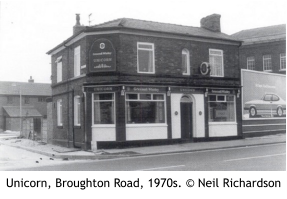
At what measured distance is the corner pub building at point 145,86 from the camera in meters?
17.1

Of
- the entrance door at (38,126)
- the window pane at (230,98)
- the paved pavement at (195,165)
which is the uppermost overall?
the window pane at (230,98)

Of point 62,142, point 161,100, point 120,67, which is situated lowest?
point 62,142

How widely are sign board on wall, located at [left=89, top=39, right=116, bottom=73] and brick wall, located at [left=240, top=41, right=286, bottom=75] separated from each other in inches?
460

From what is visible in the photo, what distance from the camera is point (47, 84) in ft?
148

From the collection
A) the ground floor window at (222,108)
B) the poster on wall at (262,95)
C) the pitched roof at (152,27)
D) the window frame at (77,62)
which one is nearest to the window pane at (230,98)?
the ground floor window at (222,108)

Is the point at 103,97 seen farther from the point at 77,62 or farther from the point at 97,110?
the point at 77,62

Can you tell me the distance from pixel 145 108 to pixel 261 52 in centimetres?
1202

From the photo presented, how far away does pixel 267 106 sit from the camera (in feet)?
80.1

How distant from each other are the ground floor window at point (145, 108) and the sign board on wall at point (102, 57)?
6.41 ft

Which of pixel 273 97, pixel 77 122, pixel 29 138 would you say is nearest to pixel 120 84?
pixel 77 122

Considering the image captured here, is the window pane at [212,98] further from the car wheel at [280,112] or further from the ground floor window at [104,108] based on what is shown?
the car wheel at [280,112]

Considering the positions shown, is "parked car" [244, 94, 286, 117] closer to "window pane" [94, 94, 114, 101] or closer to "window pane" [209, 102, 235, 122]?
"window pane" [209, 102, 235, 122]
